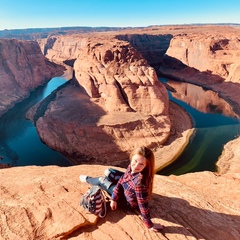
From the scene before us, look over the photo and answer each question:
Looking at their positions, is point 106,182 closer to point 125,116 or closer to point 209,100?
point 125,116

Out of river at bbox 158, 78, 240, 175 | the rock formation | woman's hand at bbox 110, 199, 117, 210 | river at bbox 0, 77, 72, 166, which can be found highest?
woman's hand at bbox 110, 199, 117, 210

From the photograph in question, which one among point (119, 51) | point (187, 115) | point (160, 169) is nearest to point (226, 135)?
point (187, 115)

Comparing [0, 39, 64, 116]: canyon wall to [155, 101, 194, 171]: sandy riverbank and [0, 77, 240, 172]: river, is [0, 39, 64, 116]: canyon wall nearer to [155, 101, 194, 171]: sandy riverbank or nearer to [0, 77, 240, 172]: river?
[0, 77, 240, 172]: river

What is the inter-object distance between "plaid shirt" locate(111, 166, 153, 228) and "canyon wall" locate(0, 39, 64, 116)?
46.6m

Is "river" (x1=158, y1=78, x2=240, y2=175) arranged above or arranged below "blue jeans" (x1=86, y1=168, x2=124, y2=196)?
below

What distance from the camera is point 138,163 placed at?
5.01m

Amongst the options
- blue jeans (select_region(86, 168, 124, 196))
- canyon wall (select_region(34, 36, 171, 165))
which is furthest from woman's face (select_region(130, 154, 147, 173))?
canyon wall (select_region(34, 36, 171, 165))

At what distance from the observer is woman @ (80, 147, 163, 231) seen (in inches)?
198

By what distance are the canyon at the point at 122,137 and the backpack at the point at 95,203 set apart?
215 mm

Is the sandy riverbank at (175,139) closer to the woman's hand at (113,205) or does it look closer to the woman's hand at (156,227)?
the woman's hand at (156,227)

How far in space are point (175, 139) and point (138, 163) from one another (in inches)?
1092

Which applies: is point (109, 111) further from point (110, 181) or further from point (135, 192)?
point (135, 192)

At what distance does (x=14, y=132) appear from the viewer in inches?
1503

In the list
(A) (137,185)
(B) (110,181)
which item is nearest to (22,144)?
(B) (110,181)
